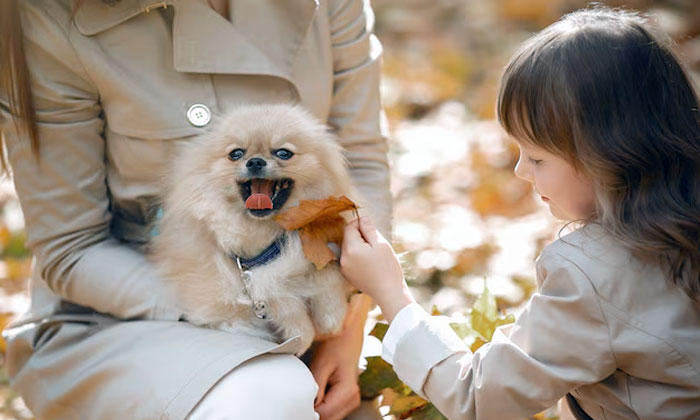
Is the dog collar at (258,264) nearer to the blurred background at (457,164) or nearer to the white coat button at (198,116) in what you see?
the white coat button at (198,116)

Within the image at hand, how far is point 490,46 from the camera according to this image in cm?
459

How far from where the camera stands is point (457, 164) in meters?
3.33

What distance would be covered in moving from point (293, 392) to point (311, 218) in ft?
0.91

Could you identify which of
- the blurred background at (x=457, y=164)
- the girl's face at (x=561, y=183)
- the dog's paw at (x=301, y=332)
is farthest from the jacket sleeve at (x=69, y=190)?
the girl's face at (x=561, y=183)

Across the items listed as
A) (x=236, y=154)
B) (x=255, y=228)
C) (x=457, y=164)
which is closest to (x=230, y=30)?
(x=236, y=154)

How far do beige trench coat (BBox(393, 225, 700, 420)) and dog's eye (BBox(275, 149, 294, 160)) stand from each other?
0.43 meters

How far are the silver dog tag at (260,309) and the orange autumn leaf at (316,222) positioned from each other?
11cm

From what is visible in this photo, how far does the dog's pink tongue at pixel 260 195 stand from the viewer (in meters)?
1.26

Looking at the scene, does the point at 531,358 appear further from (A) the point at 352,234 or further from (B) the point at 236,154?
(B) the point at 236,154

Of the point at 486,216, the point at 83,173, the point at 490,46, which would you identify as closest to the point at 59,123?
the point at 83,173

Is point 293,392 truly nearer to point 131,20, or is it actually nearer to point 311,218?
point 311,218

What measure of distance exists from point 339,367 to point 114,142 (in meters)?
0.60

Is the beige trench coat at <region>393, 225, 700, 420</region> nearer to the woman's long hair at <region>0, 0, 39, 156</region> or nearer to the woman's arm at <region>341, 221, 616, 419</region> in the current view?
the woman's arm at <region>341, 221, 616, 419</region>

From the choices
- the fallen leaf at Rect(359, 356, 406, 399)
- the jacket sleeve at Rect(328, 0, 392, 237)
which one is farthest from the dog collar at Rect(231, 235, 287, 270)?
the fallen leaf at Rect(359, 356, 406, 399)
